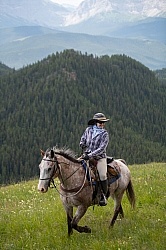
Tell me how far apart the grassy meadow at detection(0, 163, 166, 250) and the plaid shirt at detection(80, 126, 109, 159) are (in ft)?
7.03

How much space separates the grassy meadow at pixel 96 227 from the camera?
906cm

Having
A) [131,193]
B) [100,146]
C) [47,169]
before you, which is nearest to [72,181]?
[47,169]

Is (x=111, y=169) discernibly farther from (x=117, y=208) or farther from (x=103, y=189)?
(x=117, y=208)

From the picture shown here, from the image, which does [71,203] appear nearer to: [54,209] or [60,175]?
[60,175]

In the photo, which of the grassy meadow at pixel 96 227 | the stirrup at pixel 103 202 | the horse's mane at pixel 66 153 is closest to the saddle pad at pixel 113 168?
the stirrup at pixel 103 202

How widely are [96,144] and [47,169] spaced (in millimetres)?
1826

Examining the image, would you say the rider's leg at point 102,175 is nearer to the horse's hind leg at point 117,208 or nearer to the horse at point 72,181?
the horse at point 72,181

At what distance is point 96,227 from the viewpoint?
10820 millimetres

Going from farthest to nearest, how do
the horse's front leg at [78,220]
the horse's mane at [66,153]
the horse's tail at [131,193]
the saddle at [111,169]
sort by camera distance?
1. the horse's tail at [131,193]
2. the saddle at [111,169]
3. the horse's mane at [66,153]
4. the horse's front leg at [78,220]

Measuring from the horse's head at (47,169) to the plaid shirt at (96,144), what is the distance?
4.32 feet

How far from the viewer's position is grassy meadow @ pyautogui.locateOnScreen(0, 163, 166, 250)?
29.7 ft

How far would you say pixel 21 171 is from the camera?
15525cm

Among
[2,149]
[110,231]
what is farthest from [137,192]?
[2,149]

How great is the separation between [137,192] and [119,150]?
152 metres
